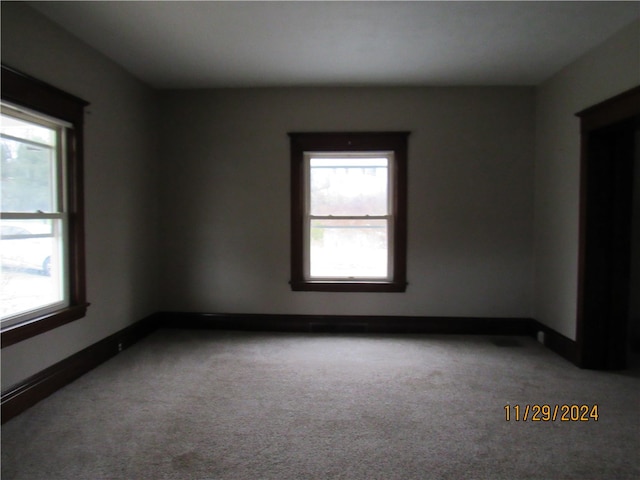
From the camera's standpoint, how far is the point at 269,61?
352 centimetres

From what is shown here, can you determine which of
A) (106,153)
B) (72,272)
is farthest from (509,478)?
(106,153)

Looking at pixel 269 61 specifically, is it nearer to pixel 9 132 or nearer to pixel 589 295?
pixel 9 132

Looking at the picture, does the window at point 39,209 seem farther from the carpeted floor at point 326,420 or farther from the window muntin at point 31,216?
the carpeted floor at point 326,420

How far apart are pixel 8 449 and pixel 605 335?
4333mm

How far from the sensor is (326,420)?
240 centimetres

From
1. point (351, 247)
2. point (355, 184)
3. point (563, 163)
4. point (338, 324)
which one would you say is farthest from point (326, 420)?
point (563, 163)

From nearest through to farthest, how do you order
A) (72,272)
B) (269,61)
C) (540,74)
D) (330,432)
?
(330,432) < (72,272) < (269,61) < (540,74)

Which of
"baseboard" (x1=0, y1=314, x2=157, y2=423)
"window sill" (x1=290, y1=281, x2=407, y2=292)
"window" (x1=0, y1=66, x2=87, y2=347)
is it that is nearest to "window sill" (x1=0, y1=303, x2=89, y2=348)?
"window" (x1=0, y1=66, x2=87, y2=347)

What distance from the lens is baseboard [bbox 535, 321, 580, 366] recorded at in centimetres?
338

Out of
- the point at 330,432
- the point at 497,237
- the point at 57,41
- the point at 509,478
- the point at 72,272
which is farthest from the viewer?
the point at 497,237

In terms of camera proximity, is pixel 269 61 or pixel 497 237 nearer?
pixel 269 61

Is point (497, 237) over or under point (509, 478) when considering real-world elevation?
over

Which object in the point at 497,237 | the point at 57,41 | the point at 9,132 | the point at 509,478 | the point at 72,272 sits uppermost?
the point at 57,41
